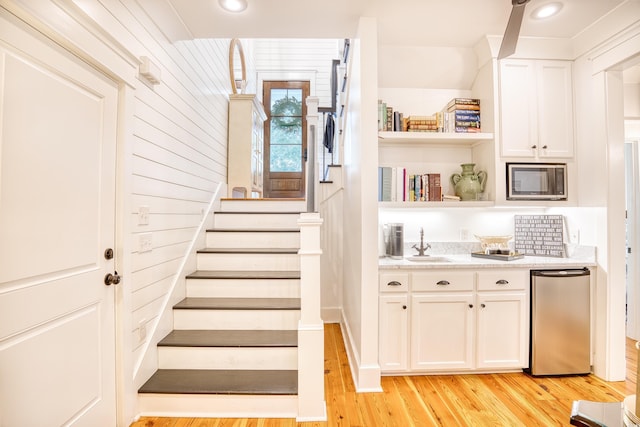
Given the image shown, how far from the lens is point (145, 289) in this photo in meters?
2.03

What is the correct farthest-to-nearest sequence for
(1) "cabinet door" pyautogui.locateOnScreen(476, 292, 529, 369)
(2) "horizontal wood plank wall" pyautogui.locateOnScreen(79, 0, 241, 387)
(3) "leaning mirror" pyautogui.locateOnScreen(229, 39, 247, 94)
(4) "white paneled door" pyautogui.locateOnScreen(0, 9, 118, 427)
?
(3) "leaning mirror" pyautogui.locateOnScreen(229, 39, 247, 94)
(1) "cabinet door" pyautogui.locateOnScreen(476, 292, 529, 369)
(2) "horizontal wood plank wall" pyautogui.locateOnScreen(79, 0, 241, 387)
(4) "white paneled door" pyautogui.locateOnScreen(0, 9, 118, 427)

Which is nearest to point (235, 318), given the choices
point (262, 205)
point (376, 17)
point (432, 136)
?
point (262, 205)

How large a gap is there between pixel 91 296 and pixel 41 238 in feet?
1.42

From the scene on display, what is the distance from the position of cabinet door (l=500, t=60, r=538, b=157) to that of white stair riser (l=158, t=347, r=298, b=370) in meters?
2.48

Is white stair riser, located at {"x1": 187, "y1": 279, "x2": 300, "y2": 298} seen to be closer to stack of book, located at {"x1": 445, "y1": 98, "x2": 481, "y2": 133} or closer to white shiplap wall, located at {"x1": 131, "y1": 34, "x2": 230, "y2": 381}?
white shiplap wall, located at {"x1": 131, "y1": 34, "x2": 230, "y2": 381}

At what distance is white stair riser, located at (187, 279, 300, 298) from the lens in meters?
2.62

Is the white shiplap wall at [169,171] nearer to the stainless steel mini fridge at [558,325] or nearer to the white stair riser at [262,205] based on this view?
the white stair riser at [262,205]

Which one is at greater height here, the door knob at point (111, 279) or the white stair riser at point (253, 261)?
the door knob at point (111, 279)

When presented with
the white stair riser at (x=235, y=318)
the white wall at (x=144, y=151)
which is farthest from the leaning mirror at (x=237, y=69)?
the white stair riser at (x=235, y=318)

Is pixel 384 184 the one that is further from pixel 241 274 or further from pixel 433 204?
pixel 241 274

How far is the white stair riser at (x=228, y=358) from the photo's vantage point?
7.03 ft

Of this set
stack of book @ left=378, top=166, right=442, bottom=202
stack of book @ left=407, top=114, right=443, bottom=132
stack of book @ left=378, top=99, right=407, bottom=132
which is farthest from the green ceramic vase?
stack of book @ left=378, top=99, right=407, bottom=132

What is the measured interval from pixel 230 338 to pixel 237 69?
406 centimetres

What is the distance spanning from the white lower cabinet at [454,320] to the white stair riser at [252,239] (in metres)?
1.09
